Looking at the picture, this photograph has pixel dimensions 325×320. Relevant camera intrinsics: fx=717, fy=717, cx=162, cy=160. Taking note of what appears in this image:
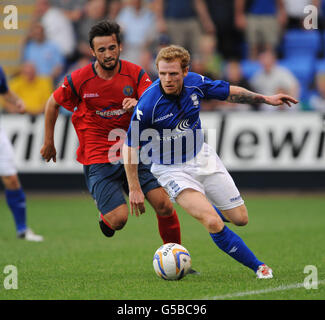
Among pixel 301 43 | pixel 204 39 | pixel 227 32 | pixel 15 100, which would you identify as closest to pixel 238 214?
pixel 15 100

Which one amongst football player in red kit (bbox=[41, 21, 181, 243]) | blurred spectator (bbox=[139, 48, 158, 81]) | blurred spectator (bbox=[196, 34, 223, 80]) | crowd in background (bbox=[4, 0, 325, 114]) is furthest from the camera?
blurred spectator (bbox=[196, 34, 223, 80])

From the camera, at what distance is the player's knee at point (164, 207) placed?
22.9ft

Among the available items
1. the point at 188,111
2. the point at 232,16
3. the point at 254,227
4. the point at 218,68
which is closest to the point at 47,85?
the point at 218,68

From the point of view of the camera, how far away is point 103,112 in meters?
7.09

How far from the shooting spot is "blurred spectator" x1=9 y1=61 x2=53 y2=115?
15.1 m

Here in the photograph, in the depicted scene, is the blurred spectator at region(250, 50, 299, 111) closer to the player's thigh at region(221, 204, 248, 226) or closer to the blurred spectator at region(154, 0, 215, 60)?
the blurred spectator at region(154, 0, 215, 60)

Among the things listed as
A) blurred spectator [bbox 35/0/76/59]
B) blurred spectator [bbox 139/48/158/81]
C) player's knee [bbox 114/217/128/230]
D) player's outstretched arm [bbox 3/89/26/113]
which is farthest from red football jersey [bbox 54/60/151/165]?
blurred spectator [bbox 35/0/76/59]

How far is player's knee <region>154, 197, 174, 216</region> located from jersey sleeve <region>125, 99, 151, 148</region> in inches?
35.4

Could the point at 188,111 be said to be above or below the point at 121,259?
above

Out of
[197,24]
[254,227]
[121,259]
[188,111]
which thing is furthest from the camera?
[197,24]

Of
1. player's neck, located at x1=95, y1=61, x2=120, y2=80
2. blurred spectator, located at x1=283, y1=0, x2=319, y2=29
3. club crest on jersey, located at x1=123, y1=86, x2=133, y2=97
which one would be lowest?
club crest on jersey, located at x1=123, y1=86, x2=133, y2=97
